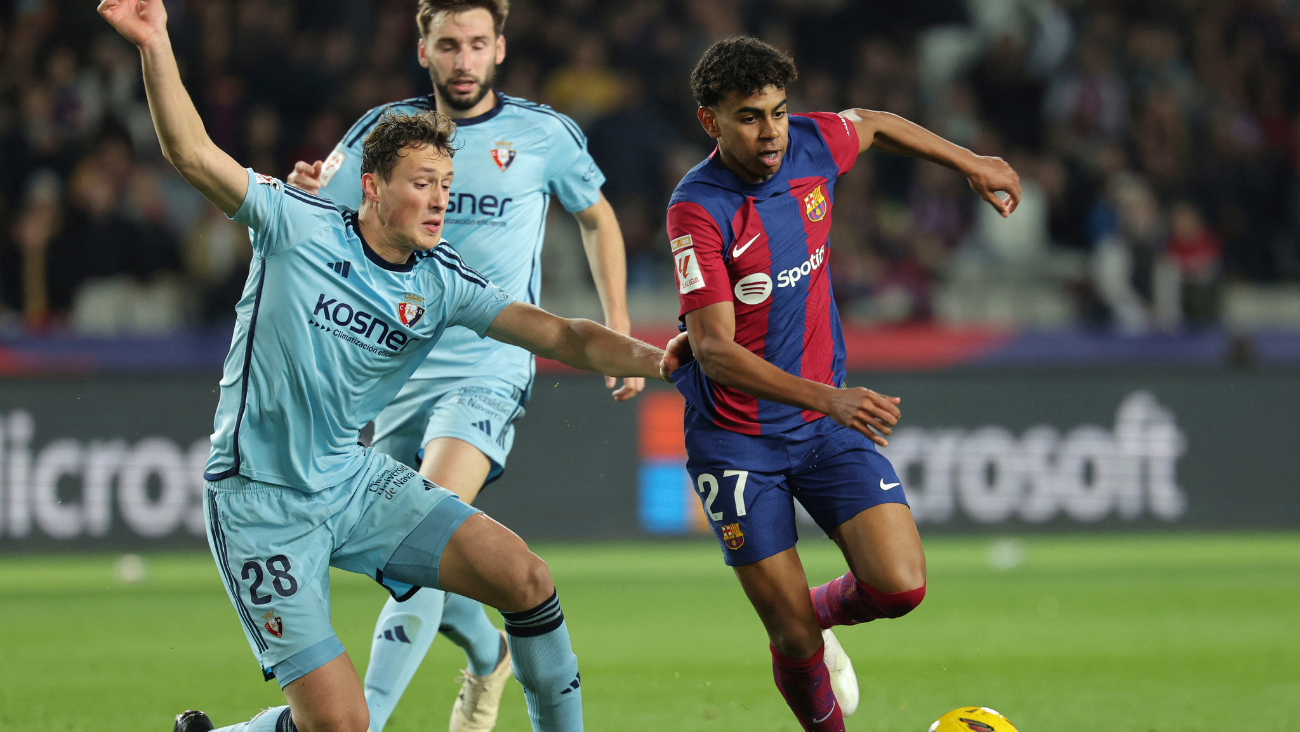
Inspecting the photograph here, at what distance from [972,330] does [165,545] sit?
6.76 meters

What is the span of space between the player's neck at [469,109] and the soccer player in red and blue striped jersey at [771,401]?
1280 mm

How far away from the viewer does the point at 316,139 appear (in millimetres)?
13773

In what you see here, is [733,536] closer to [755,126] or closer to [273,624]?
[755,126]

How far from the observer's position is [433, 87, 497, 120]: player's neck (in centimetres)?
581

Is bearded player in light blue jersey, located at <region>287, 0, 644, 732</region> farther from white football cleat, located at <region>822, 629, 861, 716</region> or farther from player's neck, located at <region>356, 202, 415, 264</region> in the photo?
white football cleat, located at <region>822, 629, 861, 716</region>

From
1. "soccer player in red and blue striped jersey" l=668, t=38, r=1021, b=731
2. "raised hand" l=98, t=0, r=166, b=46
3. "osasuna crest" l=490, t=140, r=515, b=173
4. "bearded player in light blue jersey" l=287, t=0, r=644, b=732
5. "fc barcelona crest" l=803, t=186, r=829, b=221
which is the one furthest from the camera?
"osasuna crest" l=490, t=140, r=515, b=173

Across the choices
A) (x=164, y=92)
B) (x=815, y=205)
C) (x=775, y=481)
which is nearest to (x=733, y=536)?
(x=775, y=481)

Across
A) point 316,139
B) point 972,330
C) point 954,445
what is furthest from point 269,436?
point 316,139

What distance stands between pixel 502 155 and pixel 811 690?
8.07 ft

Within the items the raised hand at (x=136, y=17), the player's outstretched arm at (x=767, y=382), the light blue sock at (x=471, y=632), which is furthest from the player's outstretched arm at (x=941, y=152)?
the raised hand at (x=136, y=17)

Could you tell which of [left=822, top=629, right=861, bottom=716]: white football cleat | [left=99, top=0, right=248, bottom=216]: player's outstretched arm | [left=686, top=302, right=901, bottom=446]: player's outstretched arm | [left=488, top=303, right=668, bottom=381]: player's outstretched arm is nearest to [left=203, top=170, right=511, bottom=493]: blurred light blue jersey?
[left=99, top=0, right=248, bottom=216]: player's outstretched arm

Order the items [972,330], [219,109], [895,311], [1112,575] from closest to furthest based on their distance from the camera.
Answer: [1112,575] → [972,330] → [895,311] → [219,109]

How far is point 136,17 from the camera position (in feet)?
13.0

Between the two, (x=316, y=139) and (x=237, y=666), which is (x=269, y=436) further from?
(x=316, y=139)
